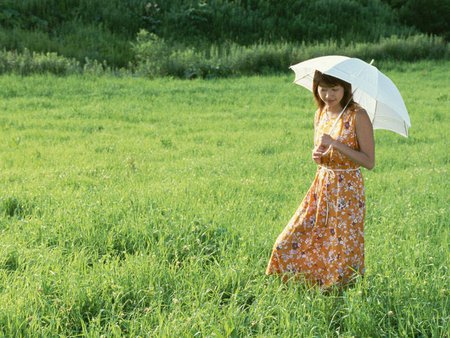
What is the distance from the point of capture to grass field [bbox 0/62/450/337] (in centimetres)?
373

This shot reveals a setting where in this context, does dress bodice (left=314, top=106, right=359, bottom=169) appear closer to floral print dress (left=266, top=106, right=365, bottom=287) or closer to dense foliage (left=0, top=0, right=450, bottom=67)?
floral print dress (left=266, top=106, right=365, bottom=287)

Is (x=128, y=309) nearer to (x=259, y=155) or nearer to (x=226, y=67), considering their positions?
(x=259, y=155)

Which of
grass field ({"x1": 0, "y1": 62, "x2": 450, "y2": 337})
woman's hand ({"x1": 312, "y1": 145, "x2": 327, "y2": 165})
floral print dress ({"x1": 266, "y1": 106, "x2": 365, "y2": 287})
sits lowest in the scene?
grass field ({"x1": 0, "y1": 62, "x2": 450, "y2": 337})

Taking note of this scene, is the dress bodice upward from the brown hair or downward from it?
downward

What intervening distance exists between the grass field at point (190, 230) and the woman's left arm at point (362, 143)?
2.87 feet

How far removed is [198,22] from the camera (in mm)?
24734

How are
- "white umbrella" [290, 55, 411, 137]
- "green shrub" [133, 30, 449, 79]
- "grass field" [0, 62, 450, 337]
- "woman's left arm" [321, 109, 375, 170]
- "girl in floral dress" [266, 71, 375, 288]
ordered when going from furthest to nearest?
1. "green shrub" [133, 30, 449, 79]
2. "girl in floral dress" [266, 71, 375, 288]
3. "woman's left arm" [321, 109, 375, 170]
4. "white umbrella" [290, 55, 411, 137]
5. "grass field" [0, 62, 450, 337]

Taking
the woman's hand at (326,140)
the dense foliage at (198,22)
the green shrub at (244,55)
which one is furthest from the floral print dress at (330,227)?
the dense foliage at (198,22)

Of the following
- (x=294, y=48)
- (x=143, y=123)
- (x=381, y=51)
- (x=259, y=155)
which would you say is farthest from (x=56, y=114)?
(x=381, y=51)

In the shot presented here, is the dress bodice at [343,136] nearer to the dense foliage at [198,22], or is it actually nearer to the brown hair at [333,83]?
the brown hair at [333,83]

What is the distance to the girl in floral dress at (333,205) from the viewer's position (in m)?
4.13

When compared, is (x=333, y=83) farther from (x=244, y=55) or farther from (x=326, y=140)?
(x=244, y=55)

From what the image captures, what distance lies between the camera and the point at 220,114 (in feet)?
42.8

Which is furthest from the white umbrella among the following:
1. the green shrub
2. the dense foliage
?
the dense foliage
